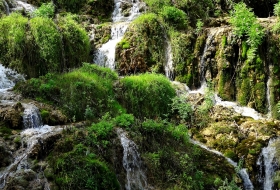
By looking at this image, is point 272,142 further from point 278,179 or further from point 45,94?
point 45,94

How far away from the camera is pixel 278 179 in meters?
9.12

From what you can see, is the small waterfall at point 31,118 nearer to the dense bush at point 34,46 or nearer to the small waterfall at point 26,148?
the small waterfall at point 26,148

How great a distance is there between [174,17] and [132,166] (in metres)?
9.55

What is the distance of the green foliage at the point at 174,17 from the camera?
51.0ft

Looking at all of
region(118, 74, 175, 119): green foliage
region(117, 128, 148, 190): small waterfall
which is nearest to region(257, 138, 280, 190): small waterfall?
region(118, 74, 175, 119): green foliage

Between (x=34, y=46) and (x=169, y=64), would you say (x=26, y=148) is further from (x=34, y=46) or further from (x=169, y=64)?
(x=169, y=64)

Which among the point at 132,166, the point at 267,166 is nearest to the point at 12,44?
the point at 132,166

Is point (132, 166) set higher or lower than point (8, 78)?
lower

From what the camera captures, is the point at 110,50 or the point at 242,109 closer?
the point at 242,109

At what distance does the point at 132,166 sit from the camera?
791cm

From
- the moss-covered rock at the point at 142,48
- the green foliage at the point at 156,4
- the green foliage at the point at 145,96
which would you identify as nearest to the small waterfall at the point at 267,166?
the green foliage at the point at 145,96

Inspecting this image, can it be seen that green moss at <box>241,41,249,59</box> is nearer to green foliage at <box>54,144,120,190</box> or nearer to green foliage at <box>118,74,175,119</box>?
green foliage at <box>118,74,175,119</box>

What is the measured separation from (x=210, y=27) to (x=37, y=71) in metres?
8.27

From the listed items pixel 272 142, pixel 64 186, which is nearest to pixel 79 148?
pixel 64 186
